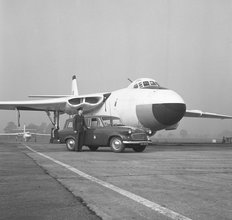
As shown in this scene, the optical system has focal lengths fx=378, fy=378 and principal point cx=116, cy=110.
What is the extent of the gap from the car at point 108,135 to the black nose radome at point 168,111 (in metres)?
3.21

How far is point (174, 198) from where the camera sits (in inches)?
194

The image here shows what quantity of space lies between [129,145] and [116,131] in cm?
76

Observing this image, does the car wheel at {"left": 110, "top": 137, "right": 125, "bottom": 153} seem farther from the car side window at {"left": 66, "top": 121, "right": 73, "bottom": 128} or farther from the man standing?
the car side window at {"left": 66, "top": 121, "right": 73, "bottom": 128}

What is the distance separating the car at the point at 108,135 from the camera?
14820 mm

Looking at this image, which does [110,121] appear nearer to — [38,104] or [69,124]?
[69,124]

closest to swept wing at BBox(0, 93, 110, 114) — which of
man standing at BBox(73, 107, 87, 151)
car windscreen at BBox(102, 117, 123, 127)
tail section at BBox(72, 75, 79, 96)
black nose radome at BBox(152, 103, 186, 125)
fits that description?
black nose radome at BBox(152, 103, 186, 125)

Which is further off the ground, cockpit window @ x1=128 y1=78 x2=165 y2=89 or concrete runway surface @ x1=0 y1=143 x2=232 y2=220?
cockpit window @ x1=128 y1=78 x2=165 y2=89

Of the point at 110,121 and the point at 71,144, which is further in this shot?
the point at 110,121

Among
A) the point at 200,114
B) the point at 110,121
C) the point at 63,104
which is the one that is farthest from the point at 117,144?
the point at 200,114

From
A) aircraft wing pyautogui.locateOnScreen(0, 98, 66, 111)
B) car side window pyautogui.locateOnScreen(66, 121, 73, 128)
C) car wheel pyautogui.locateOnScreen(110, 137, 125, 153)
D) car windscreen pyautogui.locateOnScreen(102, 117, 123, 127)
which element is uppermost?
aircraft wing pyautogui.locateOnScreen(0, 98, 66, 111)

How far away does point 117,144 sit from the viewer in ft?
49.1

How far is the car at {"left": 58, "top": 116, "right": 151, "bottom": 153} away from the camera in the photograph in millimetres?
14820

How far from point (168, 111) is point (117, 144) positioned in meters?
4.88

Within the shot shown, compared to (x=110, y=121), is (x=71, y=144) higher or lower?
lower
